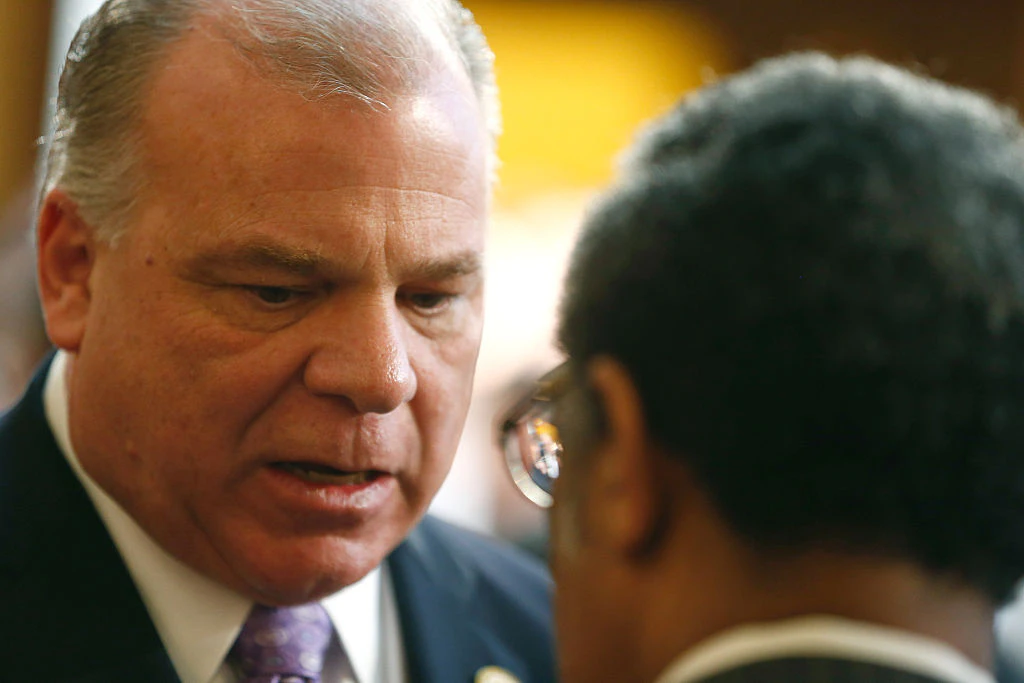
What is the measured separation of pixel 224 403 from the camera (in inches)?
56.2

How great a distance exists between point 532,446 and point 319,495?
0.28 meters

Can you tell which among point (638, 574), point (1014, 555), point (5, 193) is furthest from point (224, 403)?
point (5, 193)

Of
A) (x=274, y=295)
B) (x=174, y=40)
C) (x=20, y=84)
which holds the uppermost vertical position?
(x=20, y=84)

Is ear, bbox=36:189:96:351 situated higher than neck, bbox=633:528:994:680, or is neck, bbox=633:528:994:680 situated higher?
ear, bbox=36:189:96:351

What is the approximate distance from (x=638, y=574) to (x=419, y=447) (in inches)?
23.9

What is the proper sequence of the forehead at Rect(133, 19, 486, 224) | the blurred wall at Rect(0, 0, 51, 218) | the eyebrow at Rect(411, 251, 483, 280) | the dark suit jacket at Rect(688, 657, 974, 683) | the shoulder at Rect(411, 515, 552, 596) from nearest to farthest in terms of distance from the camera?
1. the dark suit jacket at Rect(688, 657, 974, 683)
2. the forehead at Rect(133, 19, 486, 224)
3. the eyebrow at Rect(411, 251, 483, 280)
4. the shoulder at Rect(411, 515, 552, 596)
5. the blurred wall at Rect(0, 0, 51, 218)

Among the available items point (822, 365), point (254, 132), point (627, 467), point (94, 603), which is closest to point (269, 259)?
point (254, 132)

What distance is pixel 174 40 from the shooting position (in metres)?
1.45

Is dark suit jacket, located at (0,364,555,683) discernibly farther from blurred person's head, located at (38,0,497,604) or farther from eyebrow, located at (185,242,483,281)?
eyebrow, located at (185,242,483,281)

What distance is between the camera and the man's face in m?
1.40

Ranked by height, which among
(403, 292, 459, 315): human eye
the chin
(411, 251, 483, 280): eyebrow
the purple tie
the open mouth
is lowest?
the purple tie

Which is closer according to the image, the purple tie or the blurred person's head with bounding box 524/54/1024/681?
the blurred person's head with bounding box 524/54/1024/681

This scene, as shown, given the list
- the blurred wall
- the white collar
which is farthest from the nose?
the blurred wall

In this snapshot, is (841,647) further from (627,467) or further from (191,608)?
(191,608)
